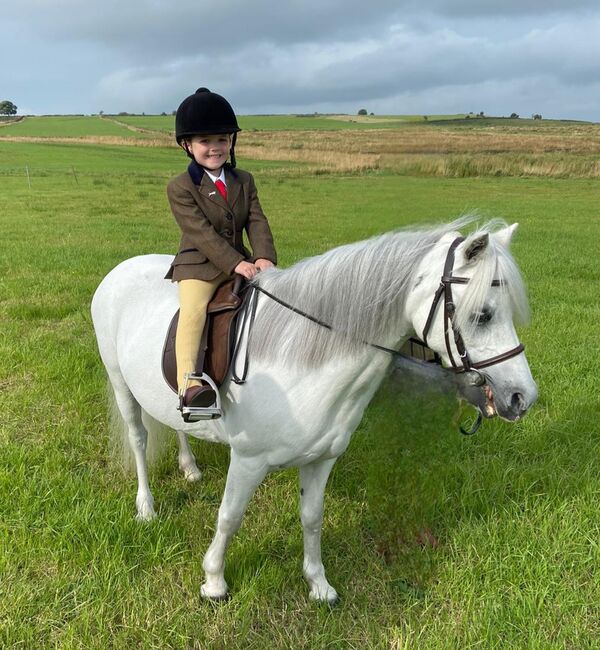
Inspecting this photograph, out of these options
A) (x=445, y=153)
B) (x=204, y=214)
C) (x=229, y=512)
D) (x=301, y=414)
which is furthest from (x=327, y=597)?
(x=445, y=153)

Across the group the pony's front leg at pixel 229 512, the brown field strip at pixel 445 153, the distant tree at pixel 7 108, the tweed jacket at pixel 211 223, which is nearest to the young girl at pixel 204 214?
the tweed jacket at pixel 211 223

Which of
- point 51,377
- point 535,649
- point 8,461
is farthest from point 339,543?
point 51,377

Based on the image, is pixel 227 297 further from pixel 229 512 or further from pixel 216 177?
pixel 229 512

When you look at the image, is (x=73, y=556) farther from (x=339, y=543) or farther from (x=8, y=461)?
(x=339, y=543)

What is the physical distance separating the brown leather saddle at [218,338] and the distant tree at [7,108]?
15740cm

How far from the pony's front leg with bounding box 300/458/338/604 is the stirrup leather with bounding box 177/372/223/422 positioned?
0.68m

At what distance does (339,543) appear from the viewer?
3.45m

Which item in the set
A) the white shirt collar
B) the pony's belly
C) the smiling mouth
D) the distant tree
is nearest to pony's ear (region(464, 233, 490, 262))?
the smiling mouth

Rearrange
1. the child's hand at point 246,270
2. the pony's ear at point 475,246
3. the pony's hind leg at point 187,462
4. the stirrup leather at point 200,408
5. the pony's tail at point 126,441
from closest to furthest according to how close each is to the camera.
Answer: the pony's ear at point 475,246, the stirrup leather at point 200,408, the child's hand at point 246,270, the pony's tail at point 126,441, the pony's hind leg at point 187,462

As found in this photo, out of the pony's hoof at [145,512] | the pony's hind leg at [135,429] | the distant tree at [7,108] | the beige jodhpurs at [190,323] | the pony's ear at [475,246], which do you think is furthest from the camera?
the distant tree at [7,108]

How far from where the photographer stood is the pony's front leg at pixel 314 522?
2.88 meters

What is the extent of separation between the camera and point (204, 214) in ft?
9.48

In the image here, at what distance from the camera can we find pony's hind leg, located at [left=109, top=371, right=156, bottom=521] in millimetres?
3733

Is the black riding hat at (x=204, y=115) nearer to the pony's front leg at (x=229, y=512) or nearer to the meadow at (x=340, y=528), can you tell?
the meadow at (x=340, y=528)
